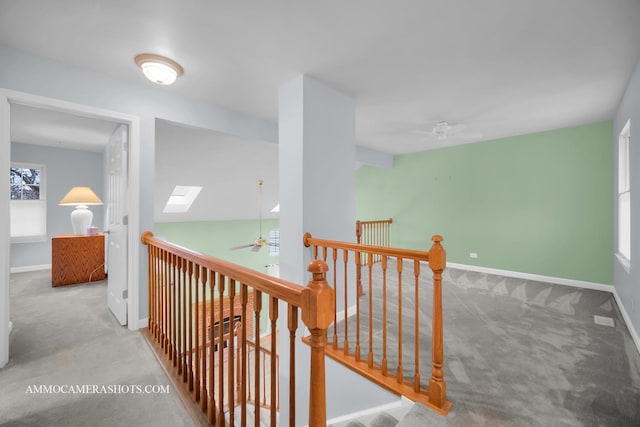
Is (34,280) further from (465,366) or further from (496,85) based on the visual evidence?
(496,85)

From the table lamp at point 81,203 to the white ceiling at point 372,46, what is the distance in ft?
7.26

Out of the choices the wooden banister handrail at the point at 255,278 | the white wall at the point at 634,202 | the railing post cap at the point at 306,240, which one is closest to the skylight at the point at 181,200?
the railing post cap at the point at 306,240

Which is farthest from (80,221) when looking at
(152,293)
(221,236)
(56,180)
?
(221,236)

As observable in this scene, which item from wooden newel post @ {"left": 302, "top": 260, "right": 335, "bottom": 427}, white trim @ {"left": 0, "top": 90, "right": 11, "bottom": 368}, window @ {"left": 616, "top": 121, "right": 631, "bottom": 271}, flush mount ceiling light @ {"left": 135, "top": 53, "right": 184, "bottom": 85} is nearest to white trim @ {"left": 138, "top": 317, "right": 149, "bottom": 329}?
white trim @ {"left": 0, "top": 90, "right": 11, "bottom": 368}

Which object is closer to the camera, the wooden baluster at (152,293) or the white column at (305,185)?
the wooden baluster at (152,293)

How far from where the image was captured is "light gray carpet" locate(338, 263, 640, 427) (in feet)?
5.38

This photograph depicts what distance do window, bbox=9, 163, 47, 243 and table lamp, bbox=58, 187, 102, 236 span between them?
1516 millimetres

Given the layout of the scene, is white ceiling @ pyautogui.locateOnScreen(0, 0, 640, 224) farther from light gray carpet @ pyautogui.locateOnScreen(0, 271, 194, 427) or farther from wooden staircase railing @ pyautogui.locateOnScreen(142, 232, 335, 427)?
light gray carpet @ pyautogui.locateOnScreen(0, 271, 194, 427)

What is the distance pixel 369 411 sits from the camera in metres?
2.14

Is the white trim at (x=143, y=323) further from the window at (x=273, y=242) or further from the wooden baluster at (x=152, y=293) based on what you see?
the window at (x=273, y=242)

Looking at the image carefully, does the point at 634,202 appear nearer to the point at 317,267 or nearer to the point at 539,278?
the point at 539,278

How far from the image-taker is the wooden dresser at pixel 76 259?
3990 mm

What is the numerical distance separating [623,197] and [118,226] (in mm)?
5652

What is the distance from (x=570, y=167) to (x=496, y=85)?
7.82 feet
